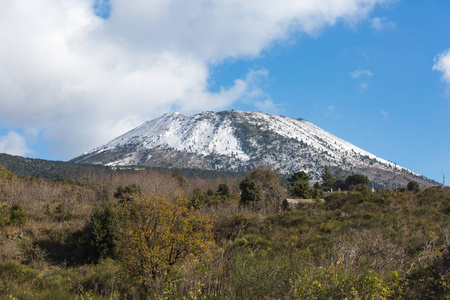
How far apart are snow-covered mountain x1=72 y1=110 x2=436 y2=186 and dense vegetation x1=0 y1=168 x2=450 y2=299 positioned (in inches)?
4655

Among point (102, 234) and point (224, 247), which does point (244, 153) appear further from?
point (224, 247)

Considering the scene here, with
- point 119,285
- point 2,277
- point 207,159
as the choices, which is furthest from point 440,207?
point 207,159

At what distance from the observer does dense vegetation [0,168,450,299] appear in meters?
5.38

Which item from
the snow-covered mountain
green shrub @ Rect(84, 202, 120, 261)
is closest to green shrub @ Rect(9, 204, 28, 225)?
green shrub @ Rect(84, 202, 120, 261)

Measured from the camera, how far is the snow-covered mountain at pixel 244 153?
497 feet

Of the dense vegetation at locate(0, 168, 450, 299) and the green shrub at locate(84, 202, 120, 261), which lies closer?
the dense vegetation at locate(0, 168, 450, 299)

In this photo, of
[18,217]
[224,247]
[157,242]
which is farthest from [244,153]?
[224,247]

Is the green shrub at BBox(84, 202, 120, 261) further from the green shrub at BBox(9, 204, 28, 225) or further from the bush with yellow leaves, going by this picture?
the bush with yellow leaves

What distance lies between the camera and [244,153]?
16888 cm

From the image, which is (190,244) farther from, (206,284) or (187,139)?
(187,139)

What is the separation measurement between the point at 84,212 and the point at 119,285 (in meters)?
18.7

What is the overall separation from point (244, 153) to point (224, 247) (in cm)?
16150

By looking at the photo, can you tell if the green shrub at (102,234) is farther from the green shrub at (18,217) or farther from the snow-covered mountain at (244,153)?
the snow-covered mountain at (244,153)

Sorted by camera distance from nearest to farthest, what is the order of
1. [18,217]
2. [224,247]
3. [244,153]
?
[224,247]
[18,217]
[244,153]
